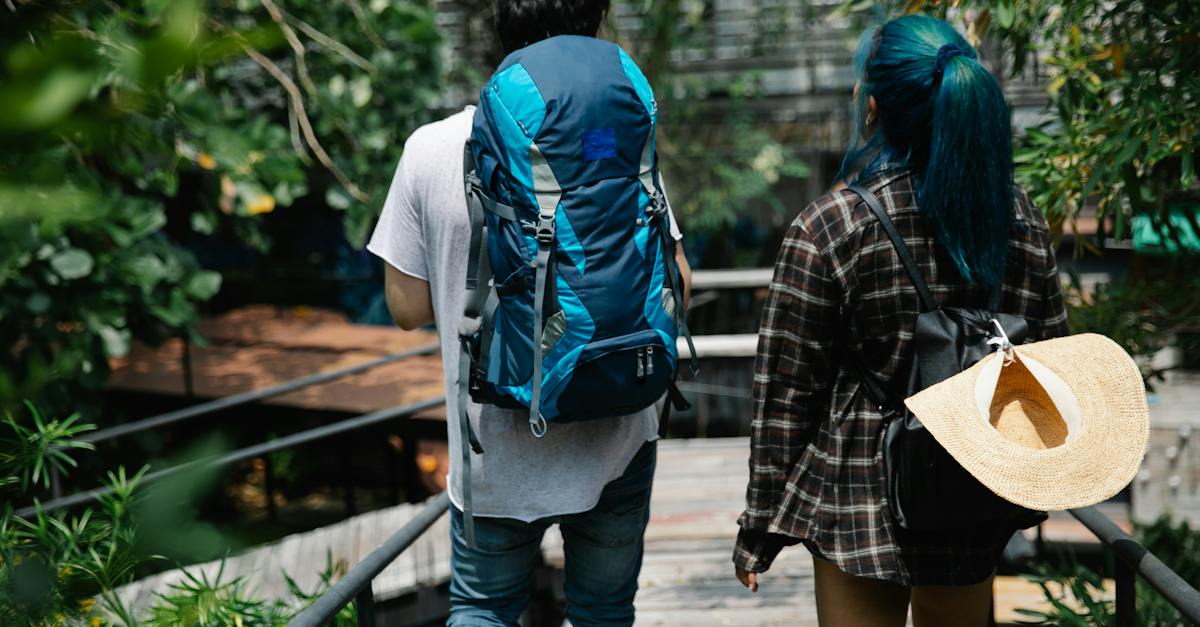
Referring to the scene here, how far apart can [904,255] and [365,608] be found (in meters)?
1.29

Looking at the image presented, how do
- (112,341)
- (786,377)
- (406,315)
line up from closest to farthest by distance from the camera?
(786,377), (406,315), (112,341)

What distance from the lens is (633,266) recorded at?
188 cm

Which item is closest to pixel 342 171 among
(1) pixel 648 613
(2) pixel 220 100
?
(2) pixel 220 100

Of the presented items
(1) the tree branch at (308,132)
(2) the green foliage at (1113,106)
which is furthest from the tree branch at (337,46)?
(2) the green foliage at (1113,106)

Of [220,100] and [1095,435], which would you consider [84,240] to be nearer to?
[220,100]

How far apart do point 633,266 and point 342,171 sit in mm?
4381

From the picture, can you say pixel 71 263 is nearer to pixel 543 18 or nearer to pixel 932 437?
pixel 543 18

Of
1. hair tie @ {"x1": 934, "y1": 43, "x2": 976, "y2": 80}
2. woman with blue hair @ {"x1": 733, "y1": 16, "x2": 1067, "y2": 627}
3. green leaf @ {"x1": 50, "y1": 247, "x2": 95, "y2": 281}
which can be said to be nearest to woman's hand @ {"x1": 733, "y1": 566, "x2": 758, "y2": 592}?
woman with blue hair @ {"x1": 733, "y1": 16, "x2": 1067, "y2": 627}

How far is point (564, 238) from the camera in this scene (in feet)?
5.99

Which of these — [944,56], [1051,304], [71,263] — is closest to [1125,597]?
[1051,304]

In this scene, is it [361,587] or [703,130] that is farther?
[703,130]

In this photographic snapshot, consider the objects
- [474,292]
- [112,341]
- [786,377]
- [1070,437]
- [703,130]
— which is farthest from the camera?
[703,130]

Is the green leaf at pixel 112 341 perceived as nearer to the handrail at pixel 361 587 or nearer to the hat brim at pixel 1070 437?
the handrail at pixel 361 587

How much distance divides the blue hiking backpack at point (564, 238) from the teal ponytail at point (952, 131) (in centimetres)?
44
